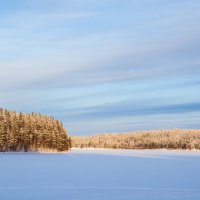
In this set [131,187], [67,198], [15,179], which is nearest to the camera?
[67,198]

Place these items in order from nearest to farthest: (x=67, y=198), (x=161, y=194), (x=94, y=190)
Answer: (x=67, y=198) < (x=161, y=194) < (x=94, y=190)

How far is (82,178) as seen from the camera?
30.0m

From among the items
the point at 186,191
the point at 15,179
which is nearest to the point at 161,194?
A: the point at 186,191

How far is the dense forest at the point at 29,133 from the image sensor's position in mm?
102750

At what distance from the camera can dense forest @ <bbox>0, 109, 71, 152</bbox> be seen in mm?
102750

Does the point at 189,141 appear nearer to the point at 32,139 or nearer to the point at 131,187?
the point at 32,139

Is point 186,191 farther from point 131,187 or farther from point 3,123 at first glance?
point 3,123

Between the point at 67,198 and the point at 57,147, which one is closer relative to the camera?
the point at 67,198

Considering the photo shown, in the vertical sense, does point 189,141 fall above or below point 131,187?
above

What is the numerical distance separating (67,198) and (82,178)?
936cm

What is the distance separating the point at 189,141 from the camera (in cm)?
19038

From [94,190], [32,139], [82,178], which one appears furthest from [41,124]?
[94,190]

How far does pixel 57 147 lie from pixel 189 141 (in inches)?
3684

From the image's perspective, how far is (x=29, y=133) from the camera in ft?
348
